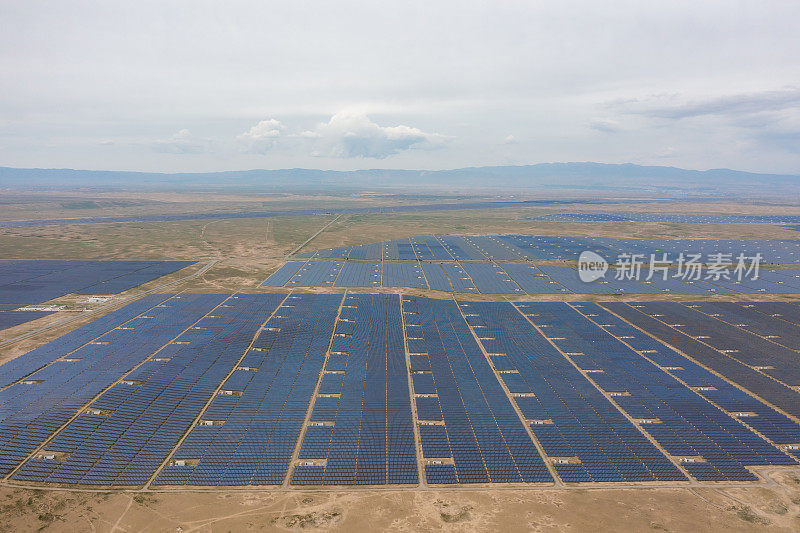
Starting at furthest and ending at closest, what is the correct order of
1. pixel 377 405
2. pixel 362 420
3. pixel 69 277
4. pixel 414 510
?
pixel 69 277 < pixel 377 405 < pixel 362 420 < pixel 414 510

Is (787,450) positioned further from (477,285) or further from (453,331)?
(477,285)

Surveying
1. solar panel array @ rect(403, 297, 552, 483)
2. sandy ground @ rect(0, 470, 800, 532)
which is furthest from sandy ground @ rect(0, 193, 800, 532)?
solar panel array @ rect(403, 297, 552, 483)

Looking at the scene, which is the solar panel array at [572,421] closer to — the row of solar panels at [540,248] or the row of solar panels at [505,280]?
the row of solar panels at [505,280]

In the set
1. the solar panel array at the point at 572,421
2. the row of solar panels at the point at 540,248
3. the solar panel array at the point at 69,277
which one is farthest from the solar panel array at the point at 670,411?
the solar panel array at the point at 69,277

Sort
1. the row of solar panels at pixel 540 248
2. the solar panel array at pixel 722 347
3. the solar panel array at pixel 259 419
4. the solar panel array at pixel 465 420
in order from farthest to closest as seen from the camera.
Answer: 1. the row of solar panels at pixel 540 248
2. the solar panel array at pixel 722 347
3. the solar panel array at pixel 465 420
4. the solar panel array at pixel 259 419

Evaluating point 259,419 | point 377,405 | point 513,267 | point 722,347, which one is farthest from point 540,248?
point 259,419

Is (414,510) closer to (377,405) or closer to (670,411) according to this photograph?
(377,405)
